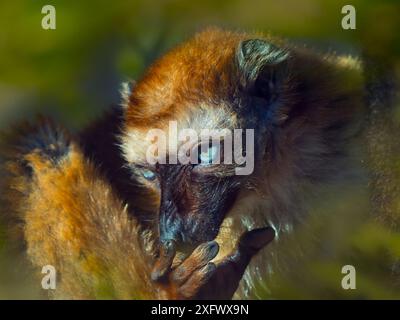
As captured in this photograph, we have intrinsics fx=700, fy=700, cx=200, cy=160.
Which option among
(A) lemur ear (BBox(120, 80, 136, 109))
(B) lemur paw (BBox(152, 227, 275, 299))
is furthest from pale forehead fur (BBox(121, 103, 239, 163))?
(B) lemur paw (BBox(152, 227, 275, 299))

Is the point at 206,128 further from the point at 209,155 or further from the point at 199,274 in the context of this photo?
the point at 199,274

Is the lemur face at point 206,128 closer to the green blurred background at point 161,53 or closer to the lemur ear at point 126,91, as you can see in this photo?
the lemur ear at point 126,91

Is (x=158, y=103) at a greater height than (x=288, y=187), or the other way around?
(x=158, y=103)

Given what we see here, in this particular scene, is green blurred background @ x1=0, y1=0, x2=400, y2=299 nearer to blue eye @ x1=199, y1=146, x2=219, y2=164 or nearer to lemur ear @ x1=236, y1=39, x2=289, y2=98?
lemur ear @ x1=236, y1=39, x2=289, y2=98

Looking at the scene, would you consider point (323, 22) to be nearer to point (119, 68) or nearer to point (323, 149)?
point (323, 149)

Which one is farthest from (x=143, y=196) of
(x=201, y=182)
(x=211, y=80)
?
(x=211, y=80)
